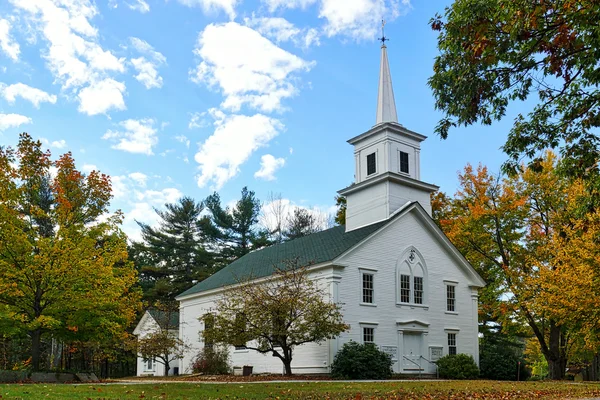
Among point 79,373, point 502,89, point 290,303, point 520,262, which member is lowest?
point 79,373

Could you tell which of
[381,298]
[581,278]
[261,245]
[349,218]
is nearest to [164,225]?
[261,245]

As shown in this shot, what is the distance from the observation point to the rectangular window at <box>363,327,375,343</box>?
28.1 metres

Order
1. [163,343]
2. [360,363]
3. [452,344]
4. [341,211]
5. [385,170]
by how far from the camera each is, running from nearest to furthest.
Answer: [360,363] < [385,170] < [452,344] < [163,343] < [341,211]

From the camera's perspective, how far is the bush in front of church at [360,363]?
25.3 metres

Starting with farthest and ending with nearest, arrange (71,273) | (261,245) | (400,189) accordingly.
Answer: (261,245)
(400,189)
(71,273)

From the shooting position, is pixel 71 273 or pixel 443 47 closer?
pixel 443 47

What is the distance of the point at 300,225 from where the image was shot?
64750mm

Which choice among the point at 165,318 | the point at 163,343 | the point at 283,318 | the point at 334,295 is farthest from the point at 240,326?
the point at 165,318

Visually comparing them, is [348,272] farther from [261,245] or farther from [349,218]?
[261,245]

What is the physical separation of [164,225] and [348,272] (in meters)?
38.4

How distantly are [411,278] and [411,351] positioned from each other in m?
3.61

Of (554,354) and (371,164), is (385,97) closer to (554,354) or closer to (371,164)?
(371,164)

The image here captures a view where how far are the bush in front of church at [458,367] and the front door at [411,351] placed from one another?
1125 mm

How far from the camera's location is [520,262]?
111 ft
